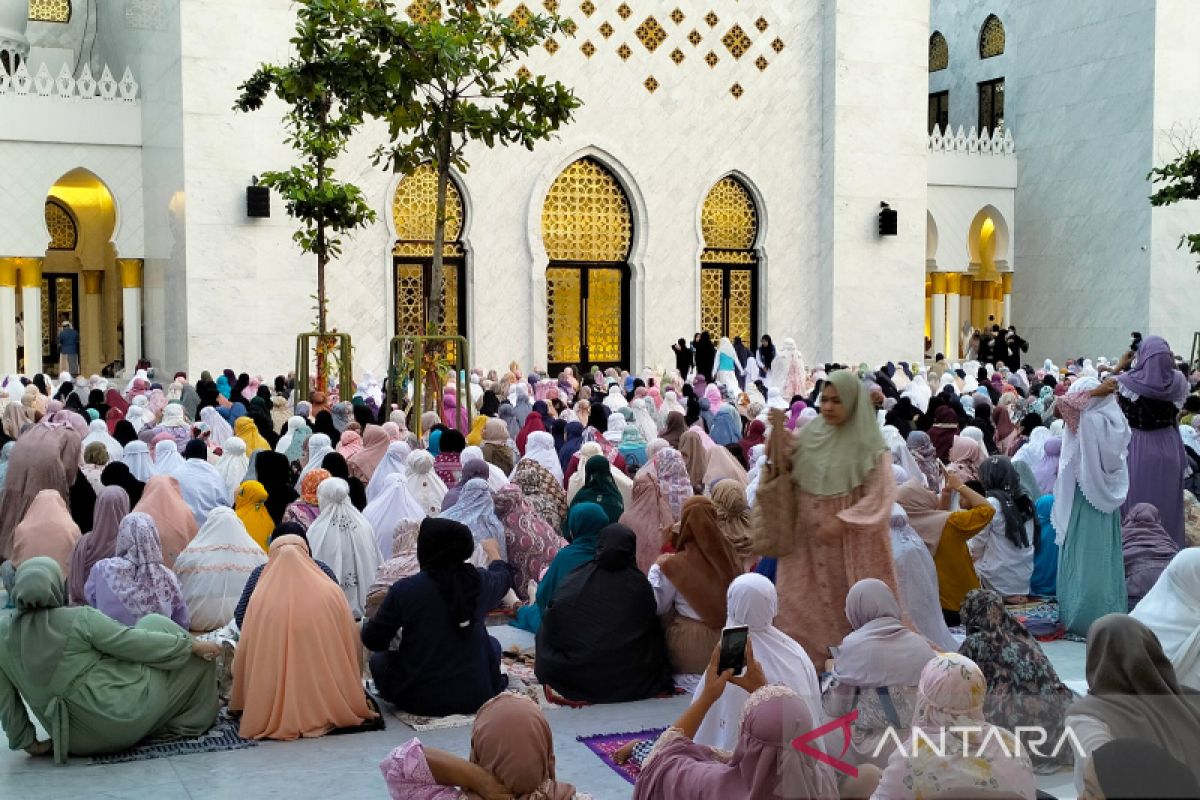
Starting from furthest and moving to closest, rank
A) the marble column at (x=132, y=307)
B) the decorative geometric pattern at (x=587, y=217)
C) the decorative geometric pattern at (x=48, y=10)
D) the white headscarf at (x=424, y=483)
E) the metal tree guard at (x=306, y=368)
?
the decorative geometric pattern at (x=48, y=10) → the decorative geometric pattern at (x=587, y=217) → the marble column at (x=132, y=307) → the metal tree guard at (x=306, y=368) → the white headscarf at (x=424, y=483)

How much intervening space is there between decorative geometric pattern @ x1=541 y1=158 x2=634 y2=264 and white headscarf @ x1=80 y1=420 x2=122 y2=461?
8106mm

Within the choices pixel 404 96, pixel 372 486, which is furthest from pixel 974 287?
pixel 372 486

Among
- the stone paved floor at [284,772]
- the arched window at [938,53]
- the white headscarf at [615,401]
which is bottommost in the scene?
the stone paved floor at [284,772]

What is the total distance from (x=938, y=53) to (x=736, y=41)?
6.71 metres

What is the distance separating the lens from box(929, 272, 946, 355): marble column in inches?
774

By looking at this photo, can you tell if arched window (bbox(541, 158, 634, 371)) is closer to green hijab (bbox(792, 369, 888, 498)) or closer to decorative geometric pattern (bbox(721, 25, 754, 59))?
decorative geometric pattern (bbox(721, 25, 754, 59))

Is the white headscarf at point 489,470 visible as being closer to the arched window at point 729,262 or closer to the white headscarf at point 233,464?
the white headscarf at point 233,464

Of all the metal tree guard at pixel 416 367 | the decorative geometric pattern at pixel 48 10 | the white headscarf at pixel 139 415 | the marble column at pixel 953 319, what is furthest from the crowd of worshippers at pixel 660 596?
the marble column at pixel 953 319

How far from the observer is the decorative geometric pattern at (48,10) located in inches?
671

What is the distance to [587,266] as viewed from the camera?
15828 mm

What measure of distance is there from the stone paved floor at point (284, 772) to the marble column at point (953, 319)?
1624cm

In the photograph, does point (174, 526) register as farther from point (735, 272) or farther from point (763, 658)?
point (735, 272)

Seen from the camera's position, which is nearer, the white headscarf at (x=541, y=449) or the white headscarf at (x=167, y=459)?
the white headscarf at (x=167, y=459)

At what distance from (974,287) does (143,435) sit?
15.5 m
